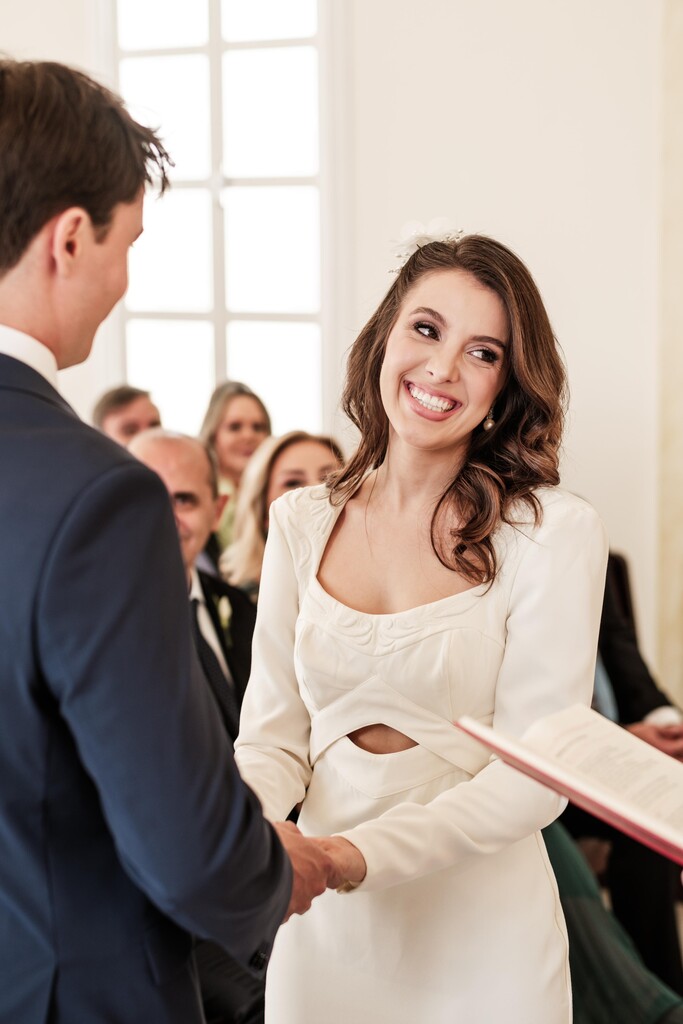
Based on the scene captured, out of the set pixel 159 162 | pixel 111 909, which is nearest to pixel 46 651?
pixel 111 909

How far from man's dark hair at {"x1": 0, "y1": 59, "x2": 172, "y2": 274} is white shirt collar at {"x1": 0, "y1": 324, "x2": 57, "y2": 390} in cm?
6

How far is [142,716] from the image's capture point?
1.10 metres

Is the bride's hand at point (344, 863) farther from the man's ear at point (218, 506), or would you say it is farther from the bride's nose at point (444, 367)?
the man's ear at point (218, 506)

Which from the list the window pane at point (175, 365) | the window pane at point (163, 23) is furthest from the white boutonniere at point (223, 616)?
the window pane at point (163, 23)

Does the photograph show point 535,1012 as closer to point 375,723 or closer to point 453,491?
point 375,723

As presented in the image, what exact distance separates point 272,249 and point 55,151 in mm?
4563

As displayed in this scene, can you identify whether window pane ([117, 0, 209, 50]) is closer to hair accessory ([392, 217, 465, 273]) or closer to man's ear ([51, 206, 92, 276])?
hair accessory ([392, 217, 465, 273])

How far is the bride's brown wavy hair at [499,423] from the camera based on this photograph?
169 cm

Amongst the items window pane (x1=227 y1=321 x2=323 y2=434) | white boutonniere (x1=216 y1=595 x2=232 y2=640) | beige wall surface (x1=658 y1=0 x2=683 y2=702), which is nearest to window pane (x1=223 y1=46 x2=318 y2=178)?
window pane (x1=227 y1=321 x2=323 y2=434)

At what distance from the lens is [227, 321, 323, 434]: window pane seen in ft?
18.4

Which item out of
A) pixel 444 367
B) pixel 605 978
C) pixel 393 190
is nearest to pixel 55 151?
pixel 444 367

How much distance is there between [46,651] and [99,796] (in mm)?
194

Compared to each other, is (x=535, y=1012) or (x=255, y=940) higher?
(x=255, y=940)

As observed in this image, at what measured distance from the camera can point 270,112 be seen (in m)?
5.52
